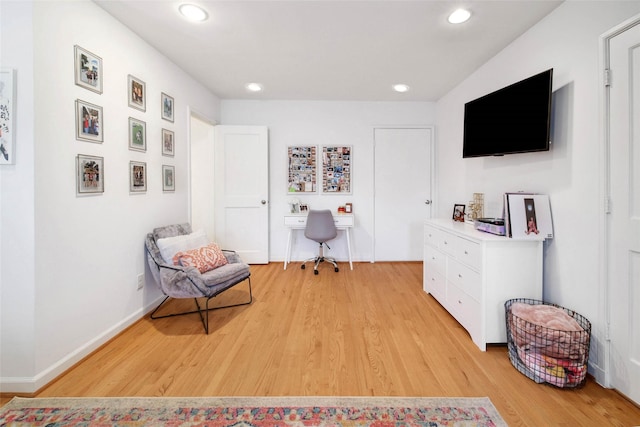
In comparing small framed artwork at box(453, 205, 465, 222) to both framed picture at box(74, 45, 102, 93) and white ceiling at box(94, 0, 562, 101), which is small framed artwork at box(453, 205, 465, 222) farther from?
framed picture at box(74, 45, 102, 93)

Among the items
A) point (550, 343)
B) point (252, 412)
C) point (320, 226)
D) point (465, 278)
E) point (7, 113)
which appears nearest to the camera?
point (252, 412)

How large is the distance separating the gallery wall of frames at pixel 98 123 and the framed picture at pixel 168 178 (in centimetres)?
9

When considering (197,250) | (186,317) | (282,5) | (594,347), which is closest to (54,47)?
(282,5)

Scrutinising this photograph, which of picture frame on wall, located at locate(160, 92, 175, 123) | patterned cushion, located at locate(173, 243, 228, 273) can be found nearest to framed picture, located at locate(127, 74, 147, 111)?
picture frame on wall, located at locate(160, 92, 175, 123)

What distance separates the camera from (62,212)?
178 cm

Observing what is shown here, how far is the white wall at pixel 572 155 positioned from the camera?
1.71 metres

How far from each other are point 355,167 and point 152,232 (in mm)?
2923

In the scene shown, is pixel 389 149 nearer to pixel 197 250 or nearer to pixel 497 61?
pixel 497 61

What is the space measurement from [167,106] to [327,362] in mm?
2876

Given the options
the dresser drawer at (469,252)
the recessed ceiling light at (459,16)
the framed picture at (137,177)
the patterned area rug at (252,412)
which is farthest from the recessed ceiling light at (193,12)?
the dresser drawer at (469,252)

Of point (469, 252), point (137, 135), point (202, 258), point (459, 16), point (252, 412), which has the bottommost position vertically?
point (252, 412)

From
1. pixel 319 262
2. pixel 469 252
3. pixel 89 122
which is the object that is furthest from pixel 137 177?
pixel 469 252

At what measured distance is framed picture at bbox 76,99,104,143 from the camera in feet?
6.18

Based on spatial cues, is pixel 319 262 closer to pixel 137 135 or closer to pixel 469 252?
pixel 469 252
